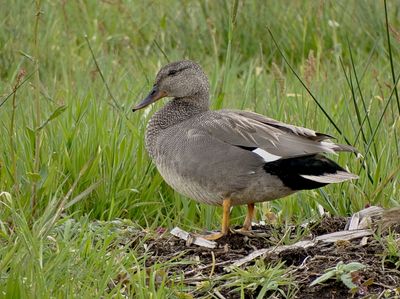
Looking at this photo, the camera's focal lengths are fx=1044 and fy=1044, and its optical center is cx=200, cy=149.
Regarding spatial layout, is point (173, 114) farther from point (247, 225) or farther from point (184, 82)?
point (247, 225)

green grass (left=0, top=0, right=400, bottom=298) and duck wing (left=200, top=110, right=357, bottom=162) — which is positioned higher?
duck wing (left=200, top=110, right=357, bottom=162)

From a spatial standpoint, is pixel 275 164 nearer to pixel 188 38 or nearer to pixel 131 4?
pixel 188 38

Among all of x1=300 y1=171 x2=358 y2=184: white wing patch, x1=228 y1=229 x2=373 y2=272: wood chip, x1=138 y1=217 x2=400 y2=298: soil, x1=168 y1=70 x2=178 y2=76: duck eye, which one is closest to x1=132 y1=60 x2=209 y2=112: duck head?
x1=168 y1=70 x2=178 y2=76: duck eye

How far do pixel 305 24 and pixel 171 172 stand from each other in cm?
312

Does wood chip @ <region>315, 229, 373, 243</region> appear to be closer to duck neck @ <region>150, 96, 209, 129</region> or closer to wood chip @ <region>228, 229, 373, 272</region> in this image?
wood chip @ <region>228, 229, 373, 272</region>

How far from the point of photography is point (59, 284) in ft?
12.4

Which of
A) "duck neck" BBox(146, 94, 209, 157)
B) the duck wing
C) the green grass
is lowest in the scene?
the green grass

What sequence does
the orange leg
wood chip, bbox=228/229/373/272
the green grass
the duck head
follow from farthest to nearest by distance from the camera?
the duck head, the orange leg, wood chip, bbox=228/229/373/272, the green grass

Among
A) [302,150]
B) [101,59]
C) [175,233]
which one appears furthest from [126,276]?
[101,59]

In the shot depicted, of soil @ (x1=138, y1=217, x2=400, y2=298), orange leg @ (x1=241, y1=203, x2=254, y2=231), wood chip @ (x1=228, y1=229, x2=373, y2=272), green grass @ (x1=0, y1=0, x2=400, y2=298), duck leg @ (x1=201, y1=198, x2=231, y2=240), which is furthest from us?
orange leg @ (x1=241, y1=203, x2=254, y2=231)

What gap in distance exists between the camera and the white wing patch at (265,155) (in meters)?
4.48

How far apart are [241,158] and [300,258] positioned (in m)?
0.59

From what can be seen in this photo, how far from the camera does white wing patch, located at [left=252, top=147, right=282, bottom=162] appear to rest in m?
4.48

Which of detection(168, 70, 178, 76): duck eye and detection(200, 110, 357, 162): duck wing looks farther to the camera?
detection(168, 70, 178, 76): duck eye
